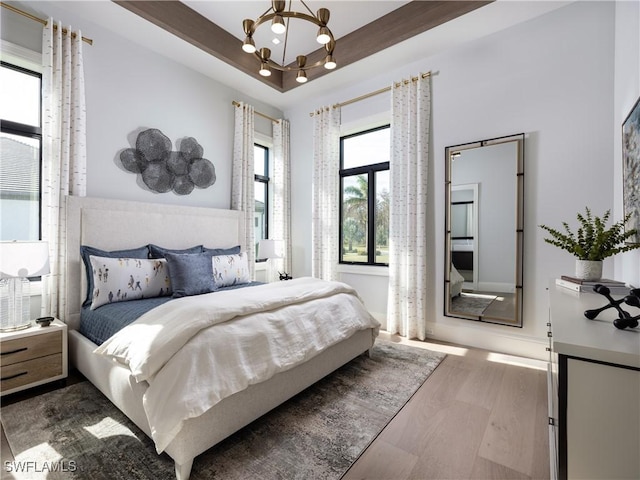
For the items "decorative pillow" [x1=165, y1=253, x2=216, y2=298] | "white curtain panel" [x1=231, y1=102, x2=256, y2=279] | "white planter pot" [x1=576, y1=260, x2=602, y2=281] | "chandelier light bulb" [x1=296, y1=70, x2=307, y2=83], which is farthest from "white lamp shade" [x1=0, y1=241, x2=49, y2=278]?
"white planter pot" [x1=576, y1=260, x2=602, y2=281]

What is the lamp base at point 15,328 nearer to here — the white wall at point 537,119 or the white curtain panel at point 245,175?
the white curtain panel at point 245,175

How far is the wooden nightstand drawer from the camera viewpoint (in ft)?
6.59

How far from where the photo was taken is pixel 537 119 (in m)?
2.78

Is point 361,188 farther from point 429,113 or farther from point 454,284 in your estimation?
point 454,284

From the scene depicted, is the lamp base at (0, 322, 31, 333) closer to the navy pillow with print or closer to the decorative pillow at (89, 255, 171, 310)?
the decorative pillow at (89, 255, 171, 310)

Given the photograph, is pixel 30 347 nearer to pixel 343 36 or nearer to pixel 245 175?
pixel 245 175

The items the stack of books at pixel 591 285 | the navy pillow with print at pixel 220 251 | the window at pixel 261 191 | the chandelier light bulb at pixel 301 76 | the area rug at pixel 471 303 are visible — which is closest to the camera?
the stack of books at pixel 591 285

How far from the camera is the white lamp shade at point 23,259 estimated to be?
1963 millimetres

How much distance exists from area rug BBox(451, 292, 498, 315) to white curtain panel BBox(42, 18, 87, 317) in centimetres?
374

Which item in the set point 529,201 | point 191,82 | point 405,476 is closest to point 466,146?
point 529,201

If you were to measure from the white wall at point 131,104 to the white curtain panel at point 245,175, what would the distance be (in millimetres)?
130

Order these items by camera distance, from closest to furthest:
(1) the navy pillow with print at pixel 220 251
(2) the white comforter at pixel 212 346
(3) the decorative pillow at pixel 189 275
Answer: (2) the white comforter at pixel 212 346 → (3) the decorative pillow at pixel 189 275 → (1) the navy pillow with print at pixel 220 251

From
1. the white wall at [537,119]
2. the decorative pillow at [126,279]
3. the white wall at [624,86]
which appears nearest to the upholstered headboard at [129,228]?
the decorative pillow at [126,279]

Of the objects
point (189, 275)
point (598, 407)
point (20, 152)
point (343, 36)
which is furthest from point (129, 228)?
point (598, 407)
